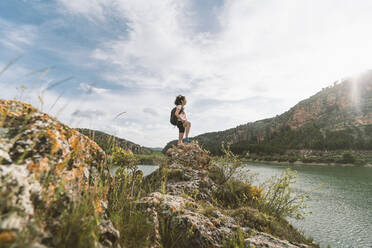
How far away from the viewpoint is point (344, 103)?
468ft

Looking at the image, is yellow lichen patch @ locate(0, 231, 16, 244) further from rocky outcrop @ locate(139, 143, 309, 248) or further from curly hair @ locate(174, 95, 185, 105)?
curly hair @ locate(174, 95, 185, 105)

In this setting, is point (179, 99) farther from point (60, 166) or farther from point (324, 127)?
point (324, 127)

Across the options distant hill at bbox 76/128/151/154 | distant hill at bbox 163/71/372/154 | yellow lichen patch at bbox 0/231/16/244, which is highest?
distant hill at bbox 163/71/372/154

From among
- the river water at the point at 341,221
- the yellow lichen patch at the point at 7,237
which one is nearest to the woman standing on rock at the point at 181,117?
the river water at the point at 341,221

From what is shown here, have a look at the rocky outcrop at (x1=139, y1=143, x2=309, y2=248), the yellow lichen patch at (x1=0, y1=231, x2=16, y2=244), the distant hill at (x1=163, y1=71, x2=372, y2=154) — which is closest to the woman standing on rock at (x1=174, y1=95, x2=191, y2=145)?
the rocky outcrop at (x1=139, y1=143, x2=309, y2=248)

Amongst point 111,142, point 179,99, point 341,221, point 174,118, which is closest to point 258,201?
point 174,118

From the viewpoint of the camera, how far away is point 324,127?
116000 mm

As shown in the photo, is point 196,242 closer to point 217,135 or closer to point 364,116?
point 364,116

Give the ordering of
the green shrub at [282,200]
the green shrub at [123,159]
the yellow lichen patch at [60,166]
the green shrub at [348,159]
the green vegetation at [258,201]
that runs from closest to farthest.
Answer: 1. the yellow lichen patch at [60,166]
2. the green shrub at [123,159]
3. the green vegetation at [258,201]
4. the green shrub at [282,200]
5. the green shrub at [348,159]

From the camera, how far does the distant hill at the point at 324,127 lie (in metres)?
92.2

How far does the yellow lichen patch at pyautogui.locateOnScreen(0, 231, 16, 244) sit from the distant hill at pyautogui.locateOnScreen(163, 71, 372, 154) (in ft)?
134

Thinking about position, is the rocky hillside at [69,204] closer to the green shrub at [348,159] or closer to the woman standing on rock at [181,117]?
the woman standing on rock at [181,117]

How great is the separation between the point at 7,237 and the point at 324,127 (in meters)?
143

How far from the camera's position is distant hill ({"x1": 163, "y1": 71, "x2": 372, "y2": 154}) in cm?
9225
